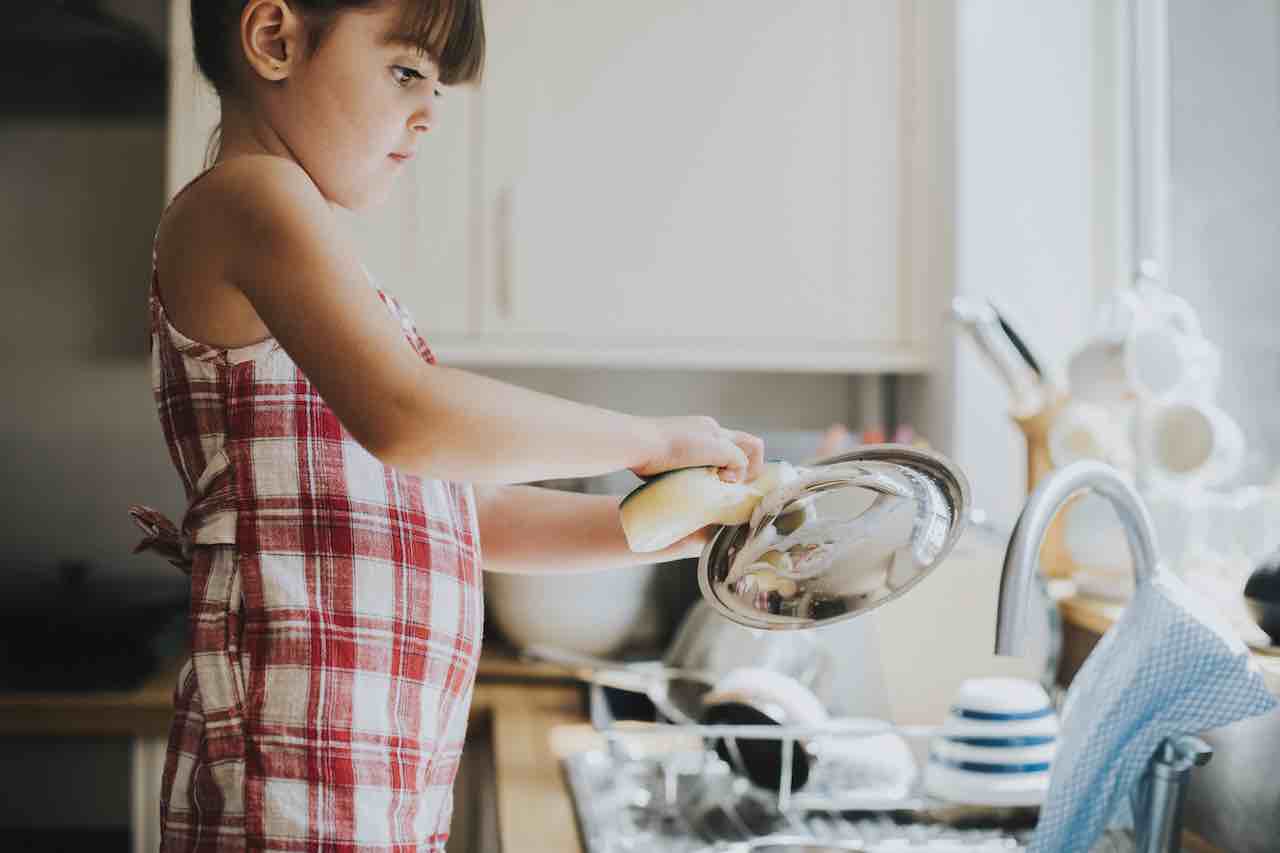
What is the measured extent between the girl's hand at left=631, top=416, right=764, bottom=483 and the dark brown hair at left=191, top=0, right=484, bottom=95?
231mm

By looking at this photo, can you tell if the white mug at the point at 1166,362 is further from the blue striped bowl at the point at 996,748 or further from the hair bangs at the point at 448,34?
the hair bangs at the point at 448,34

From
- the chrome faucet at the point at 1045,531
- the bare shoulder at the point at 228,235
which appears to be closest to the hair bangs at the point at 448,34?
the bare shoulder at the point at 228,235

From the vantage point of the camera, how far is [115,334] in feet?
7.08

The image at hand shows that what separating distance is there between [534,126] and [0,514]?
111 cm

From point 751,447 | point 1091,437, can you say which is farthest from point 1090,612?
point 751,447

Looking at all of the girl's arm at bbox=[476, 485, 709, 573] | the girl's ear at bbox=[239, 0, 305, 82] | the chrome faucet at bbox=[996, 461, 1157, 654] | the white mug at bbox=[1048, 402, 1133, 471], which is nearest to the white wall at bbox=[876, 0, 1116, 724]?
the white mug at bbox=[1048, 402, 1133, 471]

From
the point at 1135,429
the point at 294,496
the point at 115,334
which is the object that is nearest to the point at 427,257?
the point at 115,334

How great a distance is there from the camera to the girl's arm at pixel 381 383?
592 mm

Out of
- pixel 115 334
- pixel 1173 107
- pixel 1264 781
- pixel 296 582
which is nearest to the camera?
pixel 296 582

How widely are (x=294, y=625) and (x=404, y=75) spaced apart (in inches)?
11.9

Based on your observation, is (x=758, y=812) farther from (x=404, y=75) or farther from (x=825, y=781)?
(x=404, y=75)

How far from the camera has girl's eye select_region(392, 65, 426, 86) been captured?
71cm

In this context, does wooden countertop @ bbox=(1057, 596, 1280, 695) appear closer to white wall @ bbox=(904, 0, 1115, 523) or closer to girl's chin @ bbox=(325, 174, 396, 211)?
white wall @ bbox=(904, 0, 1115, 523)

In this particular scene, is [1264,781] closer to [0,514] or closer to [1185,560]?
[1185,560]
